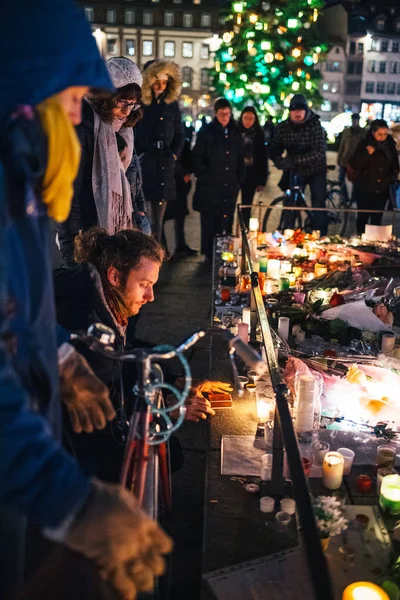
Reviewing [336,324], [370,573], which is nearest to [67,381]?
[370,573]

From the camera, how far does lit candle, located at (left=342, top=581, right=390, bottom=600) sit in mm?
2184

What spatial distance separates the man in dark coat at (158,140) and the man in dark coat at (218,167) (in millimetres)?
673

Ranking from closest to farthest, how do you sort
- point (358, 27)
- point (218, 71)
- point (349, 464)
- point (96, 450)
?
point (96, 450), point (349, 464), point (218, 71), point (358, 27)

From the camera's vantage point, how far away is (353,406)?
3.64m

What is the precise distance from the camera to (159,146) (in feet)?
25.1

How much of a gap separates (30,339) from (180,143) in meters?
6.73

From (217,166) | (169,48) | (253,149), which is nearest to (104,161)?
(217,166)

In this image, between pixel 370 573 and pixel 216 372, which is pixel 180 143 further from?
pixel 370 573

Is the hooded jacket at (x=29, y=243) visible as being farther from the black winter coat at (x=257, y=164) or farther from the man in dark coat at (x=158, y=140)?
the black winter coat at (x=257, y=164)

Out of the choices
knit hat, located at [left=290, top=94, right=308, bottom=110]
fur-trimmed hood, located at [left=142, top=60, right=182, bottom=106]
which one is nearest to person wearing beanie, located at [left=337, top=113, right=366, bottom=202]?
knit hat, located at [left=290, top=94, right=308, bottom=110]

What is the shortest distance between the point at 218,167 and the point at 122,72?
4.15m

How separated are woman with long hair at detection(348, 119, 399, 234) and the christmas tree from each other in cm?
1102

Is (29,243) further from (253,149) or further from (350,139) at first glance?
(350,139)

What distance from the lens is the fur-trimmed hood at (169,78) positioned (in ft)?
22.7
